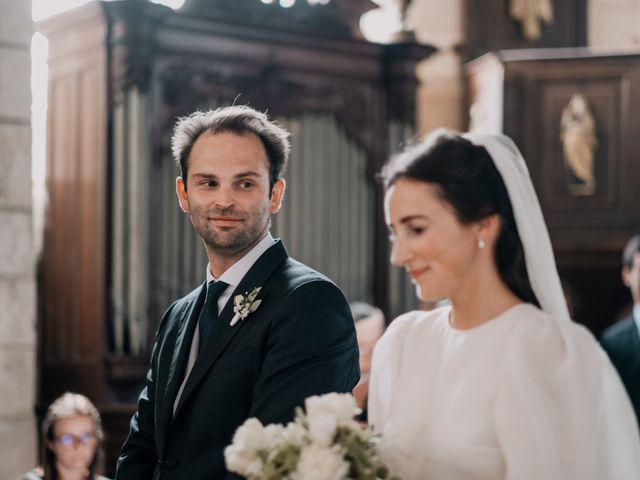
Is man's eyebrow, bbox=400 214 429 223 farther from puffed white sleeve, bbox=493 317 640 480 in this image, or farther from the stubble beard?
the stubble beard

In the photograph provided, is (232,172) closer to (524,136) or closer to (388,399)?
(388,399)

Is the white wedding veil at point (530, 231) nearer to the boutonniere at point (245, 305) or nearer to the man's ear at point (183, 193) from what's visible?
the boutonniere at point (245, 305)

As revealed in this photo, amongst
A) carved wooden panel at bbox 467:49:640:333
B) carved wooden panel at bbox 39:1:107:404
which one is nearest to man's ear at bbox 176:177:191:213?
carved wooden panel at bbox 39:1:107:404

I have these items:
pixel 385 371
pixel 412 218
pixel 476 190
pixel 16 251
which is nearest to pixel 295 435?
pixel 385 371

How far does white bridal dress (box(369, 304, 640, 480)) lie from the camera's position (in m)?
2.02

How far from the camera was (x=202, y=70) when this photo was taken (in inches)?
295

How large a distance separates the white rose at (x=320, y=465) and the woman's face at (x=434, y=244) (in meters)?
0.42

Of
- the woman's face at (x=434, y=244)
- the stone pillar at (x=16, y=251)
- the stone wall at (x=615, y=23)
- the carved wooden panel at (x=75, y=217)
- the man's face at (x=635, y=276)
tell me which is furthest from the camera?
the stone wall at (x=615, y=23)

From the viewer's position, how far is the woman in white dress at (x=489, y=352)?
2021 mm

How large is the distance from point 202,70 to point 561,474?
5.86 metres

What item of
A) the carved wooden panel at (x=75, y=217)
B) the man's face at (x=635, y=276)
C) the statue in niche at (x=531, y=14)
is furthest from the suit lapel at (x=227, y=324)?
the statue in niche at (x=531, y=14)

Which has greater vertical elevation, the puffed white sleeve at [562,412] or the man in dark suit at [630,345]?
the puffed white sleeve at [562,412]

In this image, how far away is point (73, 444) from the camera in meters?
4.98

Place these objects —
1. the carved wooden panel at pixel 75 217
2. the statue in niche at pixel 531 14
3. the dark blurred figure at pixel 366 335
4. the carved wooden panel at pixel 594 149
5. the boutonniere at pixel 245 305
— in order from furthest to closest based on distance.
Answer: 1. the statue in niche at pixel 531 14
2. the carved wooden panel at pixel 594 149
3. the carved wooden panel at pixel 75 217
4. the dark blurred figure at pixel 366 335
5. the boutonniere at pixel 245 305
